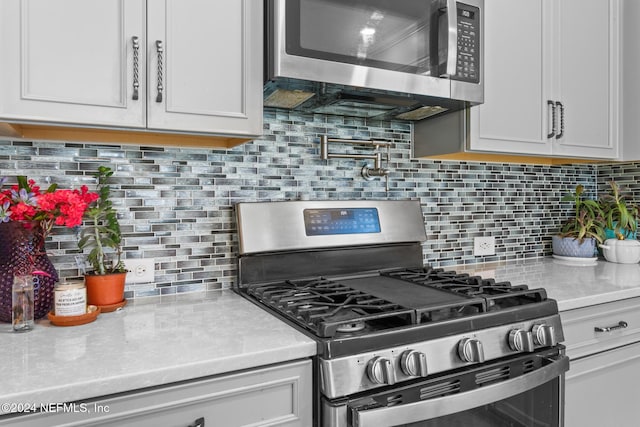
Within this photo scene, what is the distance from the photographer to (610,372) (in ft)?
5.11

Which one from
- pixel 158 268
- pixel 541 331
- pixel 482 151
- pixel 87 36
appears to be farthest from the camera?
pixel 482 151

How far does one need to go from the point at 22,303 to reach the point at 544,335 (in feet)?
4.58

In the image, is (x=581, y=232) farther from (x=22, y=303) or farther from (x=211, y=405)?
(x=22, y=303)

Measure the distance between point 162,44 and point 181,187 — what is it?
50cm

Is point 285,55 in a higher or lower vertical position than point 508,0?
lower

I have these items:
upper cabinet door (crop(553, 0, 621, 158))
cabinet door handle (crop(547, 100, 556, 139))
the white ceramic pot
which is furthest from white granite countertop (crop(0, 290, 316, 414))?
the white ceramic pot

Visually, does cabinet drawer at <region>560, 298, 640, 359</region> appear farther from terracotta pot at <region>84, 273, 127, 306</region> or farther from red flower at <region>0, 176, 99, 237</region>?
red flower at <region>0, 176, 99, 237</region>

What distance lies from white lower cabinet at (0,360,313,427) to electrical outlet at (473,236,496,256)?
1367 mm

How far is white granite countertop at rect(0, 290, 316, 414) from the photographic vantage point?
2.60 ft

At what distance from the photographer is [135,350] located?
95 centimetres

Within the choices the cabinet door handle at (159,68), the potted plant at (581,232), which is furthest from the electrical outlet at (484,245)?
the cabinet door handle at (159,68)

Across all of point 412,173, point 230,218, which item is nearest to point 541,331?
point 412,173

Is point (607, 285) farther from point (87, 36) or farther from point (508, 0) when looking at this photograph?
point (87, 36)

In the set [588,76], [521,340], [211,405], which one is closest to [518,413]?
[521,340]
